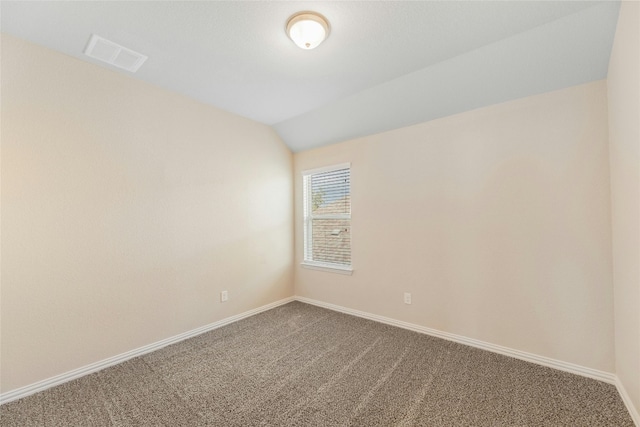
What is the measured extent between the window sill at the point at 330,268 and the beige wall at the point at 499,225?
0.47ft

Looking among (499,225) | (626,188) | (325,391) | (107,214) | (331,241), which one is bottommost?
(325,391)

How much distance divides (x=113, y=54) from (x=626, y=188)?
364cm

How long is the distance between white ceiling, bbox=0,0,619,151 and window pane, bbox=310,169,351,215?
107cm

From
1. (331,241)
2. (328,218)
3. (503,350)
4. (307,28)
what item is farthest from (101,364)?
(503,350)

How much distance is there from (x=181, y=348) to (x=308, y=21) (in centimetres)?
295

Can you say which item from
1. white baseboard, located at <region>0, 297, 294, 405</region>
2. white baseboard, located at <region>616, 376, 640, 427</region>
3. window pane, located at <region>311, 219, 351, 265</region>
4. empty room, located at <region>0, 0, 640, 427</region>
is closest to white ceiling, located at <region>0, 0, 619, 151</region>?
empty room, located at <region>0, 0, 640, 427</region>

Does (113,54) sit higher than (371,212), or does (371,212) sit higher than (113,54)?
(113,54)

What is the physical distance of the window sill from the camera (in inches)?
135

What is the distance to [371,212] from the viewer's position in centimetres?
322

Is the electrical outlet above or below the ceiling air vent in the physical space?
below

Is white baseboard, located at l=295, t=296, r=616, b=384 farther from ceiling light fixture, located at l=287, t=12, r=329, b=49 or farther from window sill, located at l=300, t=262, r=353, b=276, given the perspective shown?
ceiling light fixture, located at l=287, t=12, r=329, b=49

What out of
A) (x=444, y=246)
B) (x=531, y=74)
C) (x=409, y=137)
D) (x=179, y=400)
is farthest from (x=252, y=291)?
(x=531, y=74)

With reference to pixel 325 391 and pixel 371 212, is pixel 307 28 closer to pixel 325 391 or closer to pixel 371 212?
pixel 371 212

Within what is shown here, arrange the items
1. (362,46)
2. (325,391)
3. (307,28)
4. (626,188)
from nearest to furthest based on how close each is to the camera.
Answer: (626,188) < (307,28) < (325,391) < (362,46)
